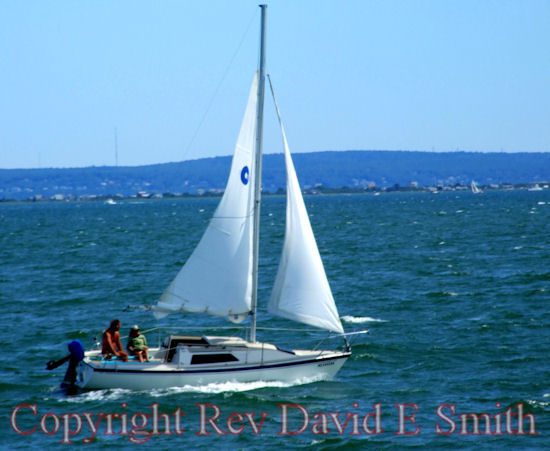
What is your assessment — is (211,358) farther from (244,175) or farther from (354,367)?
(354,367)

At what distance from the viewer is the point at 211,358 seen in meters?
24.1

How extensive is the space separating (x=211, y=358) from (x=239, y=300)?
1740 mm

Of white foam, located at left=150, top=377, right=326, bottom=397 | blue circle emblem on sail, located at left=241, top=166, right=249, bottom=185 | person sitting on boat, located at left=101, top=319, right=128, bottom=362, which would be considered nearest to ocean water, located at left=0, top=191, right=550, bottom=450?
white foam, located at left=150, top=377, right=326, bottom=397

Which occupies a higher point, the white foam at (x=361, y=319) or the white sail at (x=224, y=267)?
the white sail at (x=224, y=267)

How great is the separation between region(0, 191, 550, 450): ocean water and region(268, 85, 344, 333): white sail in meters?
2.03

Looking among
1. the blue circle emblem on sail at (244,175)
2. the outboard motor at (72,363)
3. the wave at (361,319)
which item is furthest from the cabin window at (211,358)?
the wave at (361,319)

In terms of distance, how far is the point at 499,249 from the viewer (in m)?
62.1

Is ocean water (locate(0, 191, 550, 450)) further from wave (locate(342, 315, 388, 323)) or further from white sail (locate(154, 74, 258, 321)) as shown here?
white sail (locate(154, 74, 258, 321))

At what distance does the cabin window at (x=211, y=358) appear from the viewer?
949 inches

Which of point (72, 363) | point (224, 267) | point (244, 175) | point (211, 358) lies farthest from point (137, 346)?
point (244, 175)

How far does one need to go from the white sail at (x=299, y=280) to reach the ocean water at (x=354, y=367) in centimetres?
203

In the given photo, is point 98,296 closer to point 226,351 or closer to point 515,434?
Answer: point 226,351

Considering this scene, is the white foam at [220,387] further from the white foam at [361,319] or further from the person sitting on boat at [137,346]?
the white foam at [361,319]

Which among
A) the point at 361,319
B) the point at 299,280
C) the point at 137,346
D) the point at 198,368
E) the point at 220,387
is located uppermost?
the point at 299,280
